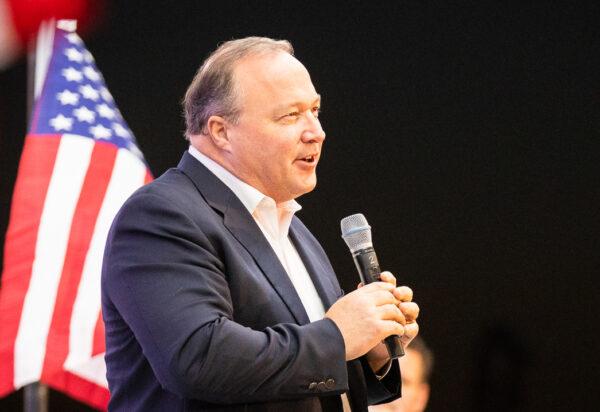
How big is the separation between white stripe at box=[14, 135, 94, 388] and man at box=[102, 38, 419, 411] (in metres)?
1.13

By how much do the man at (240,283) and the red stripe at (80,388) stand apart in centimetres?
123

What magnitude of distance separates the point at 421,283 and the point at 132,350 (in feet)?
7.67

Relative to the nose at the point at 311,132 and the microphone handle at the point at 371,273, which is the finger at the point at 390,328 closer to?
the microphone handle at the point at 371,273

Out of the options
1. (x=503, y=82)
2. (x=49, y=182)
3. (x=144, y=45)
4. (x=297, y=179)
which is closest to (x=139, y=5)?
(x=144, y=45)

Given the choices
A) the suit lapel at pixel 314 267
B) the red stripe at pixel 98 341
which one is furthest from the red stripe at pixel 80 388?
the suit lapel at pixel 314 267

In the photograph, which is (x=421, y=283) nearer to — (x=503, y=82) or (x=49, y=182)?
(x=503, y=82)

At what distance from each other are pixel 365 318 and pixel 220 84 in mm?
660

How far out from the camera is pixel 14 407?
3.40 m

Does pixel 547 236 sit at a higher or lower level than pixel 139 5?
lower

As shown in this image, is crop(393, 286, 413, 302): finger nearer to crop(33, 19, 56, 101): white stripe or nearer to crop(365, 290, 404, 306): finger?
crop(365, 290, 404, 306): finger

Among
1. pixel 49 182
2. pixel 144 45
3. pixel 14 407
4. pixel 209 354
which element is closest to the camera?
pixel 209 354

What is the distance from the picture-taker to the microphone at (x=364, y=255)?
5.37ft

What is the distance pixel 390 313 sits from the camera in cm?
158

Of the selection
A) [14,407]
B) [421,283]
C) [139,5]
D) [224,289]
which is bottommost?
[14,407]
